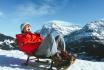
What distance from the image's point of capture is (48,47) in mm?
10453

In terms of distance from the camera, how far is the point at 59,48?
11117 mm

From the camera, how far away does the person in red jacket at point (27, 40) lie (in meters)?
11.1

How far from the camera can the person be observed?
10.4 metres

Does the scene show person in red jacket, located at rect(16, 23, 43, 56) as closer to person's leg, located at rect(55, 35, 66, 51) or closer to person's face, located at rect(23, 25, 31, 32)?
person's face, located at rect(23, 25, 31, 32)

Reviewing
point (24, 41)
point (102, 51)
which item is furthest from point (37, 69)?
point (102, 51)

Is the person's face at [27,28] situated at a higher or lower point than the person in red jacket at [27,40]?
higher

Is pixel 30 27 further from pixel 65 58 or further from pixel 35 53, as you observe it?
pixel 65 58

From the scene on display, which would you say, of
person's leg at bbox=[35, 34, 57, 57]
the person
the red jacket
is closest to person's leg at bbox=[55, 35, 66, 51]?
the person

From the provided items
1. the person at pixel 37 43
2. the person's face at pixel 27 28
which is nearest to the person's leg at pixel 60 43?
the person at pixel 37 43

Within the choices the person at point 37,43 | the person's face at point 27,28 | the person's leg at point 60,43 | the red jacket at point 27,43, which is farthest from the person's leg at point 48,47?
the person's face at point 27,28

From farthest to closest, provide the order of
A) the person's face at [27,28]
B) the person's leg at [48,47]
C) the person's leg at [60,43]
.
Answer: the person's face at [27,28] → the person's leg at [60,43] → the person's leg at [48,47]

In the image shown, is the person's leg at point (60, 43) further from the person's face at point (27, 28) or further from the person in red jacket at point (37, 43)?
the person's face at point (27, 28)

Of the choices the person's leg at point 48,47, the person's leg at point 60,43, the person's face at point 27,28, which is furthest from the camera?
the person's face at point 27,28

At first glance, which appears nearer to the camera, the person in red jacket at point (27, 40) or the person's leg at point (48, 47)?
the person's leg at point (48, 47)
